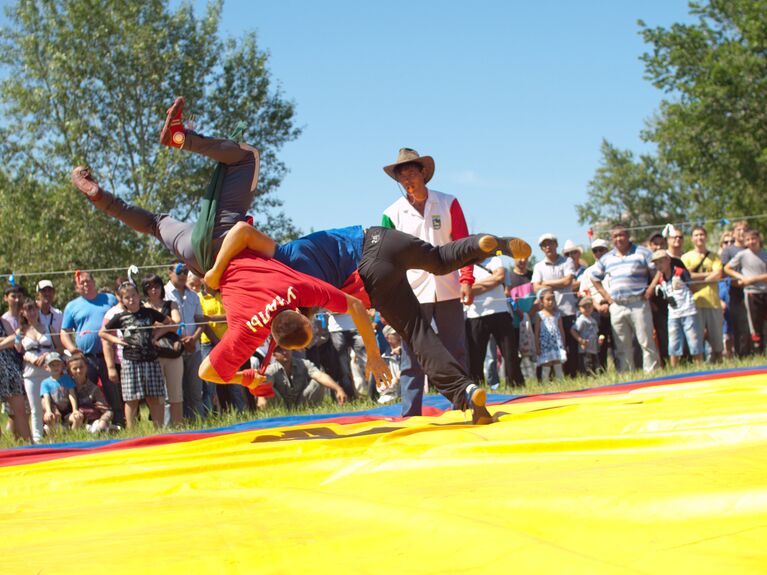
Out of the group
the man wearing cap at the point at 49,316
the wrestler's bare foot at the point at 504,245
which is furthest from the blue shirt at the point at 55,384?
the wrestler's bare foot at the point at 504,245

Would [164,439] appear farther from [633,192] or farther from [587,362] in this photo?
[633,192]

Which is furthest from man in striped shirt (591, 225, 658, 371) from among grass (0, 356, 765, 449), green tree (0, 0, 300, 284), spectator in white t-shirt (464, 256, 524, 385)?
green tree (0, 0, 300, 284)

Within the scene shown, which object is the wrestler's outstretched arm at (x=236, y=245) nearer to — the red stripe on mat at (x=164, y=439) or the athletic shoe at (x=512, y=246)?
the red stripe on mat at (x=164, y=439)

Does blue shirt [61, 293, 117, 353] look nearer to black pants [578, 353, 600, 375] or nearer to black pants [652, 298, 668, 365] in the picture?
black pants [578, 353, 600, 375]

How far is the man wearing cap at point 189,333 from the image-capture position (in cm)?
897

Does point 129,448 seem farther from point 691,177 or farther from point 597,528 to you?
point 691,177

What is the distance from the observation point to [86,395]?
8.70m

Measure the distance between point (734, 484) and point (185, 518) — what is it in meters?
1.59

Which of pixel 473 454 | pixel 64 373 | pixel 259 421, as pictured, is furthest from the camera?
pixel 64 373

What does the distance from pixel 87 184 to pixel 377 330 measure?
19.4 feet

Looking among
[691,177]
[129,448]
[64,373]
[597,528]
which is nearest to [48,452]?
[129,448]

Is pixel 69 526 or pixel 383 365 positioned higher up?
pixel 383 365

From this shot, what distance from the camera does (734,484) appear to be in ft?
8.29

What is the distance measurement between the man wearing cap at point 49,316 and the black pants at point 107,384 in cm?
32
